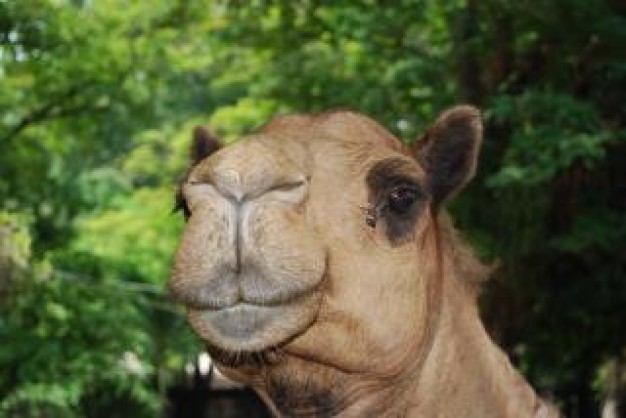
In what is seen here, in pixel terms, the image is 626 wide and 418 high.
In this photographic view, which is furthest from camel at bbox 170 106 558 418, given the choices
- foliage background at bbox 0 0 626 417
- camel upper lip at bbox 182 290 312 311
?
foliage background at bbox 0 0 626 417

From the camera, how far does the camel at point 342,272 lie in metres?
2.36

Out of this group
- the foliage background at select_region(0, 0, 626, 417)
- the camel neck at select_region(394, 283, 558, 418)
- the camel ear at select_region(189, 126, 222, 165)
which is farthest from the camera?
the foliage background at select_region(0, 0, 626, 417)

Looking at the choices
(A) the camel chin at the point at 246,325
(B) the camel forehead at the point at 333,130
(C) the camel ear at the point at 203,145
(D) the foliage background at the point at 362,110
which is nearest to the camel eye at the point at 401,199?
(B) the camel forehead at the point at 333,130

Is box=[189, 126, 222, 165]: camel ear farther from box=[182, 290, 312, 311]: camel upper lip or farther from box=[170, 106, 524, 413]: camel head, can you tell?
box=[182, 290, 312, 311]: camel upper lip

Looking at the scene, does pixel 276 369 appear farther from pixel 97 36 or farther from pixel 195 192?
pixel 97 36

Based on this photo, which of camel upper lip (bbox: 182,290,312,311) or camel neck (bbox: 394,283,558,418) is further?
camel neck (bbox: 394,283,558,418)

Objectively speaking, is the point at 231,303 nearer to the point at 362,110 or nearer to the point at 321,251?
the point at 321,251

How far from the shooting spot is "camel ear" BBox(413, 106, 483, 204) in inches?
116

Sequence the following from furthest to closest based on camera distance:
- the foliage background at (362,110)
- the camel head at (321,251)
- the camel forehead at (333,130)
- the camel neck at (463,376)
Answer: the foliage background at (362,110) < the camel neck at (463,376) < the camel forehead at (333,130) < the camel head at (321,251)

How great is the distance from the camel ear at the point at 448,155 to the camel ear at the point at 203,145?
0.51m

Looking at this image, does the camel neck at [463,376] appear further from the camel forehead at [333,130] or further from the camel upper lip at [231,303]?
the camel upper lip at [231,303]

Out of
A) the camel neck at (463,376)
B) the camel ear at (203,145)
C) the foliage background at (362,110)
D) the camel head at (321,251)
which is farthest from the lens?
the foliage background at (362,110)

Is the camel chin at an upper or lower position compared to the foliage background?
upper

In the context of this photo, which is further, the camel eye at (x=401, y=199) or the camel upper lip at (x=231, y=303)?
the camel eye at (x=401, y=199)
